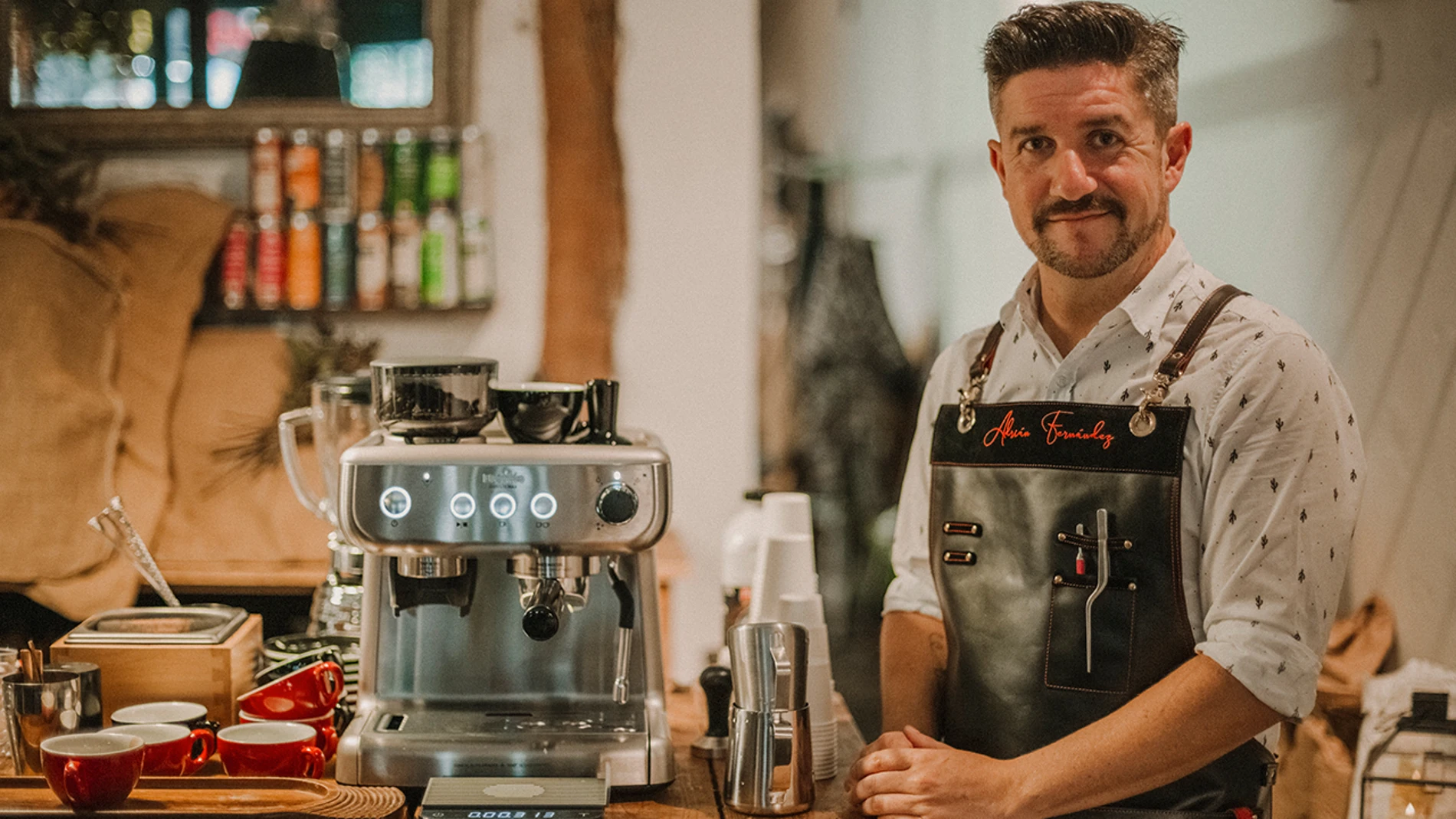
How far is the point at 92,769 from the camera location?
4.64ft

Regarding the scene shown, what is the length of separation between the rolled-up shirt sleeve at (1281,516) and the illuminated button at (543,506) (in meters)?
0.76

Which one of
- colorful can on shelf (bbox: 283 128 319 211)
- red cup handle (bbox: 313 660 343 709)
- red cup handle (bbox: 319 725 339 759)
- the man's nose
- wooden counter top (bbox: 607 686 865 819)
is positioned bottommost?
wooden counter top (bbox: 607 686 865 819)

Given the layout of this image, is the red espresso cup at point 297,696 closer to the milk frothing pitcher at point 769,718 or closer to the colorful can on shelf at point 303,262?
the milk frothing pitcher at point 769,718

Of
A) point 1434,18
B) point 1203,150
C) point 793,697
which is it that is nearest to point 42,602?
point 793,697

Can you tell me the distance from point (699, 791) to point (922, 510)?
54 cm

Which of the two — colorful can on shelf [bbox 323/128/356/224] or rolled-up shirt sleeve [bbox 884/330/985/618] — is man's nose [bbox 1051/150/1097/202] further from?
colorful can on shelf [bbox 323/128/356/224]

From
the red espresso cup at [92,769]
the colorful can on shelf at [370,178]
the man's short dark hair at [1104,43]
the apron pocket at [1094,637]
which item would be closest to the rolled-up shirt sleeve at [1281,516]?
the apron pocket at [1094,637]

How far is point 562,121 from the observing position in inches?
145

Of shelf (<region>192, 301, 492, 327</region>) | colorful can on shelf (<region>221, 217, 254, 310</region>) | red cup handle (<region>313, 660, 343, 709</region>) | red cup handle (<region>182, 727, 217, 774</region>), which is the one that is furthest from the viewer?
shelf (<region>192, 301, 492, 327</region>)

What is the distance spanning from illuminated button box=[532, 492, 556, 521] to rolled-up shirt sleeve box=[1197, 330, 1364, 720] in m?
0.76

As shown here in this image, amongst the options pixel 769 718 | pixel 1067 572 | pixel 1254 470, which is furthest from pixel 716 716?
pixel 1254 470

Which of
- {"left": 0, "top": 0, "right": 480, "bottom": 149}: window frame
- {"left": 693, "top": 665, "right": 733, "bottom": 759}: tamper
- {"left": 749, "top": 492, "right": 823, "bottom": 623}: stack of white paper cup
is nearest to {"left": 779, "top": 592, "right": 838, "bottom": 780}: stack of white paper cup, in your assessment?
{"left": 749, "top": 492, "right": 823, "bottom": 623}: stack of white paper cup

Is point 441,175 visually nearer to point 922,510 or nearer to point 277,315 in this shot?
point 277,315

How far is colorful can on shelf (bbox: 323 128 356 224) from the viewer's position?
11.6 feet
